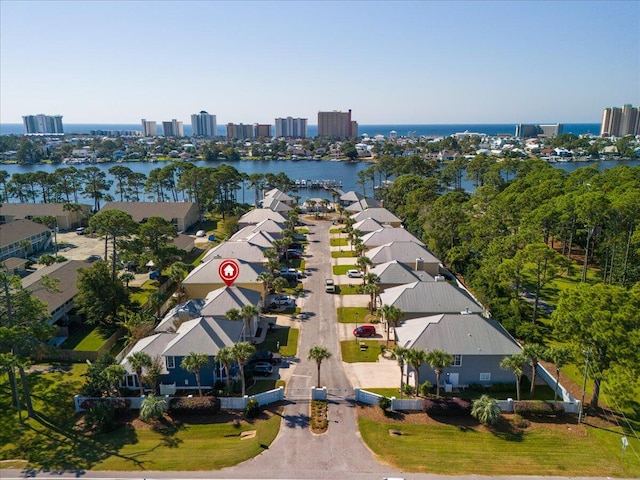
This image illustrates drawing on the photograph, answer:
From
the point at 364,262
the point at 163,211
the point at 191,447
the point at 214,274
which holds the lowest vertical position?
the point at 191,447

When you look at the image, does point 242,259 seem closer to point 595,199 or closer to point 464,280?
point 464,280

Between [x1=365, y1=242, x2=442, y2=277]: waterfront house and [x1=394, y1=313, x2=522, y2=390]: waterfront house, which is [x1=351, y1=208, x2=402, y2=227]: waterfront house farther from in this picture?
[x1=394, y1=313, x2=522, y2=390]: waterfront house

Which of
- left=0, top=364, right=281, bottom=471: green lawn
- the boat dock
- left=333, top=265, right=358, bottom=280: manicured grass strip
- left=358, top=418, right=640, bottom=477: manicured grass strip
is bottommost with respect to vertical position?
left=0, top=364, right=281, bottom=471: green lawn

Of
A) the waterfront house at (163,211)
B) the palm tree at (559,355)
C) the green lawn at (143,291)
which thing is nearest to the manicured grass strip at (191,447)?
the palm tree at (559,355)

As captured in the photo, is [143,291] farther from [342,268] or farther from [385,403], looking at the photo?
[385,403]

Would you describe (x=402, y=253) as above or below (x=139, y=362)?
above

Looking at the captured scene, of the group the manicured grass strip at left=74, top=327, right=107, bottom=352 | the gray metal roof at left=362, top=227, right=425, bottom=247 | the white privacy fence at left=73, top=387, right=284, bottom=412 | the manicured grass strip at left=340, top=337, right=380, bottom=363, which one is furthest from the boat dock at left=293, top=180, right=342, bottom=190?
the white privacy fence at left=73, top=387, right=284, bottom=412

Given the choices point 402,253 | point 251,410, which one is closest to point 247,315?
point 251,410

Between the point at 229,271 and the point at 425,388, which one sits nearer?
the point at 425,388
